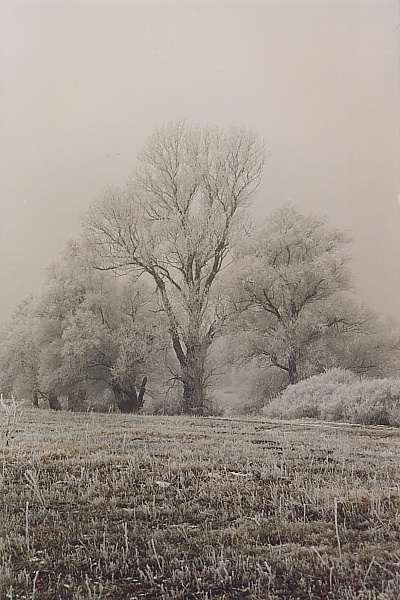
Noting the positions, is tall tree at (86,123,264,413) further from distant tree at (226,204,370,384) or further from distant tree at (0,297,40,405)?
distant tree at (0,297,40,405)

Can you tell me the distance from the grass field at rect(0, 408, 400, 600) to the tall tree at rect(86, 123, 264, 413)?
23.9 inches

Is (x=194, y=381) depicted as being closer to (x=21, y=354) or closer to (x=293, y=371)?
(x=293, y=371)

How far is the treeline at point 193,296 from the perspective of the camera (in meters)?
2.90

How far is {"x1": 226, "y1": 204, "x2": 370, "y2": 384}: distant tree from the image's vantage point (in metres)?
3.04

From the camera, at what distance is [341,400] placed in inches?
112

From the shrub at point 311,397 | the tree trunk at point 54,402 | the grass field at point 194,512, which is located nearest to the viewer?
the grass field at point 194,512

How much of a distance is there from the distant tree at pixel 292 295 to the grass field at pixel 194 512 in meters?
0.52

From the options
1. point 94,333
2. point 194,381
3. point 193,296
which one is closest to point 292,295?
point 193,296

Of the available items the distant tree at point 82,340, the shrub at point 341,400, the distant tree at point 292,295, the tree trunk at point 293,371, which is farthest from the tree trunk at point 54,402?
the tree trunk at point 293,371

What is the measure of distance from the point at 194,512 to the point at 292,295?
55.5 inches

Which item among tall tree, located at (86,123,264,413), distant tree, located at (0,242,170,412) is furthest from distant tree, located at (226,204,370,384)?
distant tree, located at (0,242,170,412)

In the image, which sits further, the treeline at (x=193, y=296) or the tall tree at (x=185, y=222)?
the tall tree at (x=185, y=222)

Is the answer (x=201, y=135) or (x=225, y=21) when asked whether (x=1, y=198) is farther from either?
(x=225, y=21)

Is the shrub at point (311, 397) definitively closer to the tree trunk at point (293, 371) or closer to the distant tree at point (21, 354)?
the tree trunk at point (293, 371)
